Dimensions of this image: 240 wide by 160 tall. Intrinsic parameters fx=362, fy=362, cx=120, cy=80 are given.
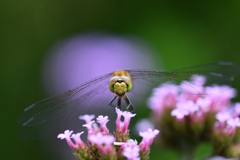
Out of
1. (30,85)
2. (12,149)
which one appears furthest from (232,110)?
(30,85)

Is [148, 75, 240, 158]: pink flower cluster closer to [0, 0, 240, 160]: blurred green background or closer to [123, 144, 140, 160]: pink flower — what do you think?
[123, 144, 140, 160]: pink flower

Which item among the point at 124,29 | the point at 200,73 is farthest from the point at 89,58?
the point at 200,73

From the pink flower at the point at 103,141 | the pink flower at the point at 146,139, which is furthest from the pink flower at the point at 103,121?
the pink flower at the point at 146,139

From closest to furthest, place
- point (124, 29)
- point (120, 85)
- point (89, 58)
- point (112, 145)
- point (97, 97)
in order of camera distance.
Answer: point (112, 145) < point (120, 85) < point (97, 97) < point (124, 29) < point (89, 58)

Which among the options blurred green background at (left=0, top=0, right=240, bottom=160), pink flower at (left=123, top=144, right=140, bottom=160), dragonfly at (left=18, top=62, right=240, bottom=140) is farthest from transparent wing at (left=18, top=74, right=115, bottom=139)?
blurred green background at (left=0, top=0, right=240, bottom=160)

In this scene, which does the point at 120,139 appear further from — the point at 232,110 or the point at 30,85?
the point at 30,85

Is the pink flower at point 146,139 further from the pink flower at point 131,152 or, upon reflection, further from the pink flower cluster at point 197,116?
the pink flower cluster at point 197,116

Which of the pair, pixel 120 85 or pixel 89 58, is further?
pixel 89 58

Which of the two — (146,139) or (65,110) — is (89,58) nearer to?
(65,110)
